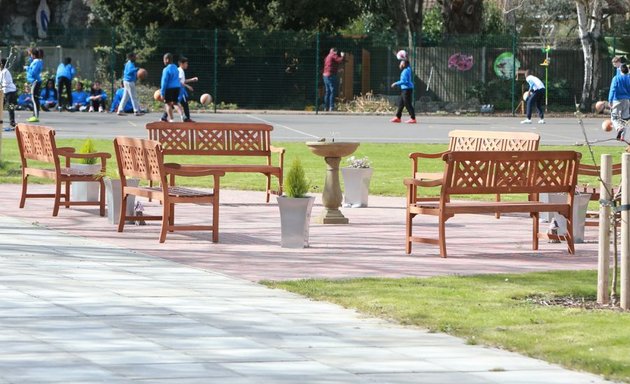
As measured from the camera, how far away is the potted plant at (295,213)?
45.1 feet

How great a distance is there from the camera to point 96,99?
4581 centimetres

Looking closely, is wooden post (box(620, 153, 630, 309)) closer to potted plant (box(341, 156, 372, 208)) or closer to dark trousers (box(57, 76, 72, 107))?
potted plant (box(341, 156, 372, 208))

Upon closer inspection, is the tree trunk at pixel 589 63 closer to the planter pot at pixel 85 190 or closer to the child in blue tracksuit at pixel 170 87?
the child in blue tracksuit at pixel 170 87

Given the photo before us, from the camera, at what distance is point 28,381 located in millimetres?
7191

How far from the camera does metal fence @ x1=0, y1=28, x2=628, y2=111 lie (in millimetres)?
48938

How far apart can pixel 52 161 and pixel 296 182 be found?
14.4 feet

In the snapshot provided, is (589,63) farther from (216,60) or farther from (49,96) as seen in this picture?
(49,96)

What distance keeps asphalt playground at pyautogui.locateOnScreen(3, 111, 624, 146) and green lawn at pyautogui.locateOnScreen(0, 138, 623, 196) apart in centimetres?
240

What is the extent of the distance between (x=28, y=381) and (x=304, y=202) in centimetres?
685

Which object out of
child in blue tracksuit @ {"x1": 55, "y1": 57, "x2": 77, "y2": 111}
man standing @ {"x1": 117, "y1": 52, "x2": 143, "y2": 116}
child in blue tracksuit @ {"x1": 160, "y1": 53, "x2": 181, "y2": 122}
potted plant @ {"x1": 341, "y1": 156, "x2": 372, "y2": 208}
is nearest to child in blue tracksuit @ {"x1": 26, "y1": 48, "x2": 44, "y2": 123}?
man standing @ {"x1": 117, "y1": 52, "x2": 143, "y2": 116}

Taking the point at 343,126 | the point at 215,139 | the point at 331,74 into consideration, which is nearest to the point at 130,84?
the point at 343,126

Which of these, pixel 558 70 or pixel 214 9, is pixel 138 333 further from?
pixel 558 70

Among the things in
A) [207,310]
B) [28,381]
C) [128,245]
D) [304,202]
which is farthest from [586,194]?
[28,381]

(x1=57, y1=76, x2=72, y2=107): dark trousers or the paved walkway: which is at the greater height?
(x1=57, y1=76, x2=72, y2=107): dark trousers
